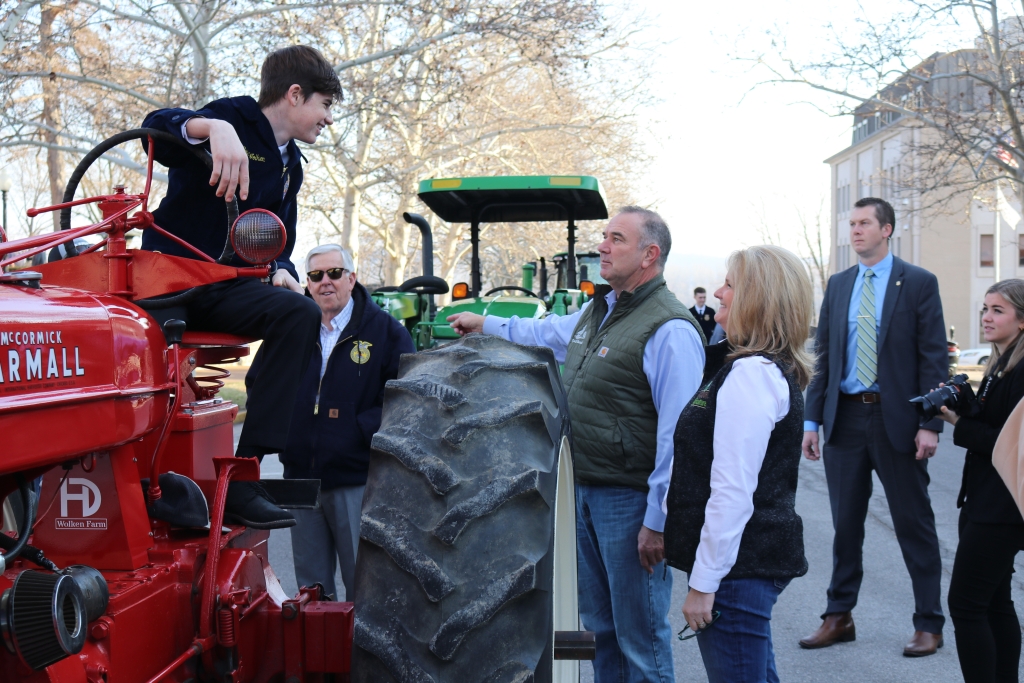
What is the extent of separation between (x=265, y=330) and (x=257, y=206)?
1.79 ft

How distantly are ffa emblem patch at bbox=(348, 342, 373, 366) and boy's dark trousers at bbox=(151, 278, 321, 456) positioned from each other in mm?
1557

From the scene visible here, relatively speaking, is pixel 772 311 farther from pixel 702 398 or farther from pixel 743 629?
pixel 743 629

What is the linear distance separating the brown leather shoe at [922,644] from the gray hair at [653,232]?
8.11 feet

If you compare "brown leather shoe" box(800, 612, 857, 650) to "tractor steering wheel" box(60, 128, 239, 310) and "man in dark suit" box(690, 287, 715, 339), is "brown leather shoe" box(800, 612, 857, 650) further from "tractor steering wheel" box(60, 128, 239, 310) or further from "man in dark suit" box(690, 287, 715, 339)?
"man in dark suit" box(690, 287, 715, 339)

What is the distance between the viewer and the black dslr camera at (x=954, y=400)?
4164 millimetres

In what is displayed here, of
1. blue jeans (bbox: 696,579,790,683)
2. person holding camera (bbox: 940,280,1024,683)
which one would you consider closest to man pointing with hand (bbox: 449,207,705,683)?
blue jeans (bbox: 696,579,790,683)

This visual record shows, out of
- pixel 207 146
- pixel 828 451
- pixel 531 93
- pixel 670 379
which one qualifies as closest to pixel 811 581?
pixel 828 451

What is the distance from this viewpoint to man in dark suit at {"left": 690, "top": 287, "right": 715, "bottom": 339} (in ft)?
55.5

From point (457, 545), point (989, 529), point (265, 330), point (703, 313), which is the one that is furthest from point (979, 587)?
point (703, 313)

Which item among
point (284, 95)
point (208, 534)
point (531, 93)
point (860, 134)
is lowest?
point (208, 534)

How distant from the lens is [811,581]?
6180 millimetres

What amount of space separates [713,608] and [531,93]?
87.5 feet

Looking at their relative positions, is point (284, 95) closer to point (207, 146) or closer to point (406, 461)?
point (207, 146)

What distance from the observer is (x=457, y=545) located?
2080 millimetres
